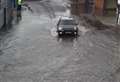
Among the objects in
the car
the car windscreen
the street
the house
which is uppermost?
the house

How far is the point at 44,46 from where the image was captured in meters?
29.5

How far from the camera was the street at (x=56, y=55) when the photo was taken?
20.7 m

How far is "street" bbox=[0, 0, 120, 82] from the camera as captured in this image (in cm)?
2069

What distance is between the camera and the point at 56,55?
26.1 metres

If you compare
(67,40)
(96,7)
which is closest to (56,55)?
(67,40)

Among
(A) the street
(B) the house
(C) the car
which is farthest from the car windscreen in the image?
(B) the house

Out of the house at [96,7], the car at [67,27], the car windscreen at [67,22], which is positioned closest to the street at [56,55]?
the car at [67,27]

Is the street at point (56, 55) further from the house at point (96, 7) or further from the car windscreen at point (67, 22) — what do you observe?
the house at point (96, 7)

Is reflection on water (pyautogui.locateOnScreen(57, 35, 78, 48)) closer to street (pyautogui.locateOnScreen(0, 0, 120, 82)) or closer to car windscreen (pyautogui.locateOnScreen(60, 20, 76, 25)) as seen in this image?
street (pyautogui.locateOnScreen(0, 0, 120, 82))

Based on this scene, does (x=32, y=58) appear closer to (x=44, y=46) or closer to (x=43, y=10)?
(x=44, y=46)

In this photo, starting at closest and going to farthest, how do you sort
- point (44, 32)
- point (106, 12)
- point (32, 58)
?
1. point (32, 58)
2. point (44, 32)
3. point (106, 12)

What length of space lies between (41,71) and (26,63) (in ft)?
7.34

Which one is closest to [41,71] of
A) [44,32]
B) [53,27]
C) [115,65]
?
[115,65]

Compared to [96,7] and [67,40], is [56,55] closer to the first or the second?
[67,40]
